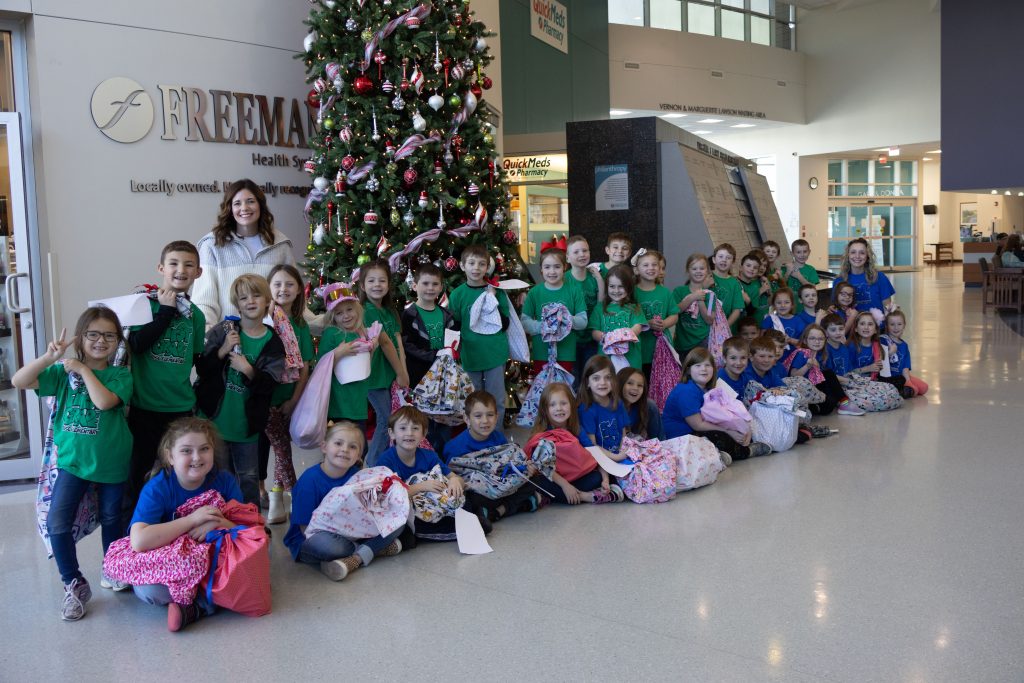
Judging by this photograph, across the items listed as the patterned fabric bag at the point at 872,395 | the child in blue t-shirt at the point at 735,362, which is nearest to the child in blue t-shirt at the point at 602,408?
the child in blue t-shirt at the point at 735,362

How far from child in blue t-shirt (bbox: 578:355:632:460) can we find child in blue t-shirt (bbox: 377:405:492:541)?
3.11 ft

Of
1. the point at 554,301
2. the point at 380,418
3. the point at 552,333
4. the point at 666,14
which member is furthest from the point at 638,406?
the point at 666,14

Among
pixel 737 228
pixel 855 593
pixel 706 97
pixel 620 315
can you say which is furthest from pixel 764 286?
pixel 706 97

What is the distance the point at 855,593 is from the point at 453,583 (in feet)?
4.76

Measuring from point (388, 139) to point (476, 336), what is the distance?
1537 mm

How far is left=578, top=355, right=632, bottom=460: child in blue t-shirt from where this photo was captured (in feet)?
15.2

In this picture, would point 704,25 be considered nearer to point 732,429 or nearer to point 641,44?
point 641,44

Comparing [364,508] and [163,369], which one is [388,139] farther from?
[364,508]

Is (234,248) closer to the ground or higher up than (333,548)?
higher up

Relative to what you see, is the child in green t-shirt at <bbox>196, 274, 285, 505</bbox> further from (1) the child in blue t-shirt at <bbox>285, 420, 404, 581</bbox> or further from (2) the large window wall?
(2) the large window wall

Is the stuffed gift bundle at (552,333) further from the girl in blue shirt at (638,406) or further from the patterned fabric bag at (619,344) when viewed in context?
the girl in blue shirt at (638,406)

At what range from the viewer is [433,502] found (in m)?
3.75

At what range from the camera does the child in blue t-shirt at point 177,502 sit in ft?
10.0

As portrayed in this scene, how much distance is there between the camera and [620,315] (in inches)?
218
